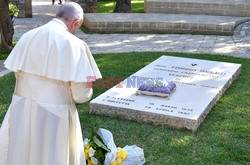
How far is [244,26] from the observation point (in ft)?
36.1

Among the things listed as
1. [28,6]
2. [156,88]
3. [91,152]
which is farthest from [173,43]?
[91,152]

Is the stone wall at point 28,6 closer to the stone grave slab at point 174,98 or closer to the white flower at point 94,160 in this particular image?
the stone grave slab at point 174,98

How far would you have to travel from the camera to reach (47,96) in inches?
113

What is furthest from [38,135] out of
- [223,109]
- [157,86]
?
[223,109]

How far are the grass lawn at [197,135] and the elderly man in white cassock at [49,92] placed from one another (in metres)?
1.34

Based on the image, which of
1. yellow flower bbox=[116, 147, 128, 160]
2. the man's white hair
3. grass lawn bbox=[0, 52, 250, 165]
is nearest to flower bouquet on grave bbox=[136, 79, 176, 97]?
grass lawn bbox=[0, 52, 250, 165]

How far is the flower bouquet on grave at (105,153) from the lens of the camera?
3664mm

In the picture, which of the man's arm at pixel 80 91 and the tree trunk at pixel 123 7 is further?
the tree trunk at pixel 123 7

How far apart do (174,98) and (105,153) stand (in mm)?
1743

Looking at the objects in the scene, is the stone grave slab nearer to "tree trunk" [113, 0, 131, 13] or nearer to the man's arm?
the man's arm

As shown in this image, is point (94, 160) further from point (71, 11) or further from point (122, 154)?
point (71, 11)

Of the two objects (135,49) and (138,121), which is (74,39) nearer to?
(138,121)

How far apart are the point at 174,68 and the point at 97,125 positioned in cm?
214

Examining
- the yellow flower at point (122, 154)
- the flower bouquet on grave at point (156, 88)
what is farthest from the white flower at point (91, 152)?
the flower bouquet on grave at point (156, 88)
